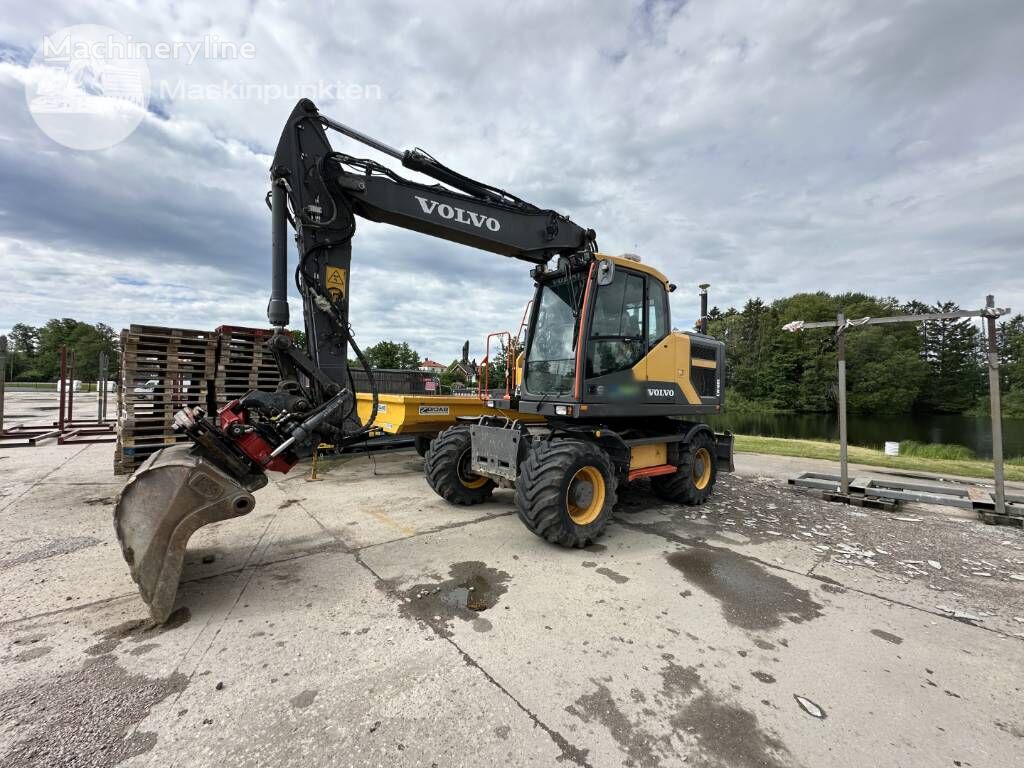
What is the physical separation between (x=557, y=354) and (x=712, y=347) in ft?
8.74

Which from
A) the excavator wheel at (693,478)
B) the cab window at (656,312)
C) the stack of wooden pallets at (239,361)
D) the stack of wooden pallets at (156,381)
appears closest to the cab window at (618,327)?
the cab window at (656,312)

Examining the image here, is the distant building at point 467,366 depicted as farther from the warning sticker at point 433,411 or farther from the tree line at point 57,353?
the tree line at point 57,353

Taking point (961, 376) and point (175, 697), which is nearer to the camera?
point (175, 697)

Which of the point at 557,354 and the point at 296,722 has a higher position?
the point at 557,354

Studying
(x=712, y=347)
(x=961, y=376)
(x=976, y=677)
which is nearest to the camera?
(x=976, y=677)

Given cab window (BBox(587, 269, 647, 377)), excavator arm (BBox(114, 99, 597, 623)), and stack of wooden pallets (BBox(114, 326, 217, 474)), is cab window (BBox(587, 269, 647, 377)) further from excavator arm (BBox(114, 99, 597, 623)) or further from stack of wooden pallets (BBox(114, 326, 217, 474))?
stack of wooden pallets (BBox(114, 326, 217, 474))

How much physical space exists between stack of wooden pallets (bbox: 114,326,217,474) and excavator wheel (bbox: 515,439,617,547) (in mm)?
5851

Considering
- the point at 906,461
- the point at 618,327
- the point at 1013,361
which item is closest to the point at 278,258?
the point at 618,327

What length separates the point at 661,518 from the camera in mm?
5250

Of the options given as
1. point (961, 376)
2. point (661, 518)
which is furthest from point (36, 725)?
point (961, 376)

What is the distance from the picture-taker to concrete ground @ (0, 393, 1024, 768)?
193cm

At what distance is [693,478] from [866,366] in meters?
48.7

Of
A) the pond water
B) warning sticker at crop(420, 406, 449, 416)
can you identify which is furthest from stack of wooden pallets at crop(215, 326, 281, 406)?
the pond water

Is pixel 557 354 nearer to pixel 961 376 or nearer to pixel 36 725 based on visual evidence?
pixel 36 725
